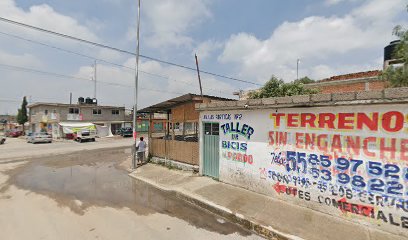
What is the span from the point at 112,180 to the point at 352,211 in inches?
377

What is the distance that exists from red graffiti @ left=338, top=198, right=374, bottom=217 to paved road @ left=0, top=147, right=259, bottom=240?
7.96 feet

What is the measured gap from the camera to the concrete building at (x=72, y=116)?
35344mm

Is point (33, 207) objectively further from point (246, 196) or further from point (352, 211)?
point (352, 211)

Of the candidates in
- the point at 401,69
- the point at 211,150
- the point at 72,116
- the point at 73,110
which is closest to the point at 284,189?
the point at 211,150

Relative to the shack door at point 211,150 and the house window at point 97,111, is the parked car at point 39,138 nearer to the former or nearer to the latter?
the house window at point 97,111

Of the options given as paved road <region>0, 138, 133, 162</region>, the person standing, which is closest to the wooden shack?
the person standing

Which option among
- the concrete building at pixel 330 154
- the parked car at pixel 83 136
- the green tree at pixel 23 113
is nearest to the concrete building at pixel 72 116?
the green tree at pixel 23 113

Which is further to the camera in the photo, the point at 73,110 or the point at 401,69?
the point at 73,110

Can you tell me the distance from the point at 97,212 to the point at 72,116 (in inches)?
1347

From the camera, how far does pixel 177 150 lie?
1176 centimetres

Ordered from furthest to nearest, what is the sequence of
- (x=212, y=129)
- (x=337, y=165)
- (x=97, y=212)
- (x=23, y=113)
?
(x=23, y=113) → (x=212, y=129) → (x=97, y=212) → (x=337, y=165)

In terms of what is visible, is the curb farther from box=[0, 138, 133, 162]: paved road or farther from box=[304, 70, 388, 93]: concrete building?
box=[0, 138, 133, 162]: paved road

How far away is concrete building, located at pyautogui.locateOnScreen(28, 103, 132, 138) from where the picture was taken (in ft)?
116

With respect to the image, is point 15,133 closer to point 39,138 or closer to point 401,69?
point 39,138
